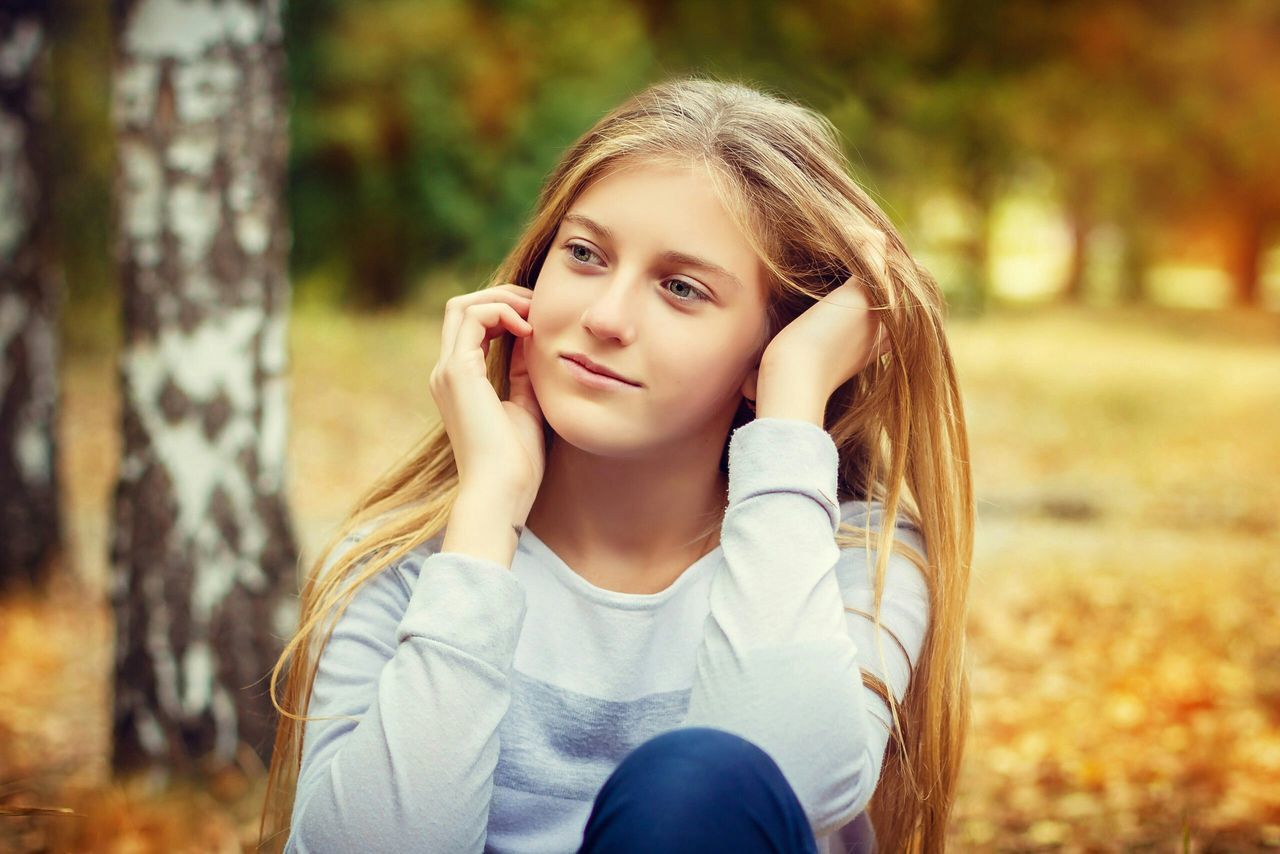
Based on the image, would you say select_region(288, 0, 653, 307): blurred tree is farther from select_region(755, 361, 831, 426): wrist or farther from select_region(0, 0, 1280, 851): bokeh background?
select_region(755, 361, 831, 426): wrist

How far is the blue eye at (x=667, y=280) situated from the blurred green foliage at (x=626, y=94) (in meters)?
7.09

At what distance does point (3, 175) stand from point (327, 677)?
13.4ft

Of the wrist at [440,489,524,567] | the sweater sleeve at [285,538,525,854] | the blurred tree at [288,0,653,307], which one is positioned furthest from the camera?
the blurred tree at [288,0,653,307]

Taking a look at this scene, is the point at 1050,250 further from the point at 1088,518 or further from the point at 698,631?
the point at 698,631

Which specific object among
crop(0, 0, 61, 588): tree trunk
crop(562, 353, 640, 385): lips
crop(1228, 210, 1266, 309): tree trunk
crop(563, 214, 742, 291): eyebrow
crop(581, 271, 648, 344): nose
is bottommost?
crop(1228, 210, 1266, 309): tree trunk

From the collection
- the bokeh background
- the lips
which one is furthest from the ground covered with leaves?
the lips

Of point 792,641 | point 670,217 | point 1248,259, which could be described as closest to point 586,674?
point 792,641

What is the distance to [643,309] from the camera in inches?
73.3

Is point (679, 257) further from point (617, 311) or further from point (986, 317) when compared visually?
point (986, 317)

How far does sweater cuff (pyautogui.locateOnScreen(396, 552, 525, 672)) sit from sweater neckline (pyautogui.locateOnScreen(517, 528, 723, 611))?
262mm

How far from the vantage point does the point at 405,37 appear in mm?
12289

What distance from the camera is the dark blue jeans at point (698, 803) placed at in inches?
54.9

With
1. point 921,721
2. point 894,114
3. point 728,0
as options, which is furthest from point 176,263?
point 894,114

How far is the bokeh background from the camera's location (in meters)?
3.82
